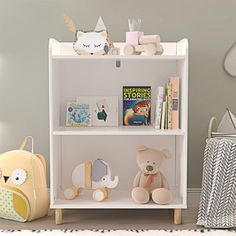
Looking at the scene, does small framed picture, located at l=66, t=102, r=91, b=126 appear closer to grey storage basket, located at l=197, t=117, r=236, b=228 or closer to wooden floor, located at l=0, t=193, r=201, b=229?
wooden floor, located at l=0, t=193, r=201, b=229

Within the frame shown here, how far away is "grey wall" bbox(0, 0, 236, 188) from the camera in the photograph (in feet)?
9.98

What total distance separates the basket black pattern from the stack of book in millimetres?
236

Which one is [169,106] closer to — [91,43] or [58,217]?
[91,43]

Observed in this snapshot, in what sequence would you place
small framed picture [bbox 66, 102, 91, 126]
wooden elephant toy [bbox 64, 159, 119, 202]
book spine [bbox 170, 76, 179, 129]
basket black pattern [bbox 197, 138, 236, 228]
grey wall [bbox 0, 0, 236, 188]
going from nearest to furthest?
basket black pattern [bbox 197, 138, 236, 228] → book spine [bbox 170, 76, 179, 129] → wooden elephant toy [bbox 64, 159, 119, 202] → small framed picture [bbox 66, 102, 91, 126] → grey wall [bbox 0, 0, 236, 188]

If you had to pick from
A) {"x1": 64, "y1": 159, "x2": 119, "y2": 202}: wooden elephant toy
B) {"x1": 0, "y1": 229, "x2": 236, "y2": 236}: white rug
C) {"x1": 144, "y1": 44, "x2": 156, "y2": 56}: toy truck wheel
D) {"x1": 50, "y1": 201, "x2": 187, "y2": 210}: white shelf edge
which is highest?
{"x1": 144, "y1": 44, "x2": 156, "y2": 56}: toy truck wheel

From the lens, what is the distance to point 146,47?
2.63m

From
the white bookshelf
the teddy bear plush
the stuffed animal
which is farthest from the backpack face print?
the teddy bear plush

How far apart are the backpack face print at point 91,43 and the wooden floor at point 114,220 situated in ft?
2.94

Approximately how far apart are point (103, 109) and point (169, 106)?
44 cm

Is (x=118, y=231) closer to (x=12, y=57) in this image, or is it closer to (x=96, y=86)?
(x=96, y=86)

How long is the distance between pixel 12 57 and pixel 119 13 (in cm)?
70

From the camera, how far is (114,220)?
8.95 ft

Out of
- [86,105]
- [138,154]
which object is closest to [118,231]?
[138,154]

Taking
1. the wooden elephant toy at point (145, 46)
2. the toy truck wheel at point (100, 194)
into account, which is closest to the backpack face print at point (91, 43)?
the wooden elephant toy at point (145, 46)
